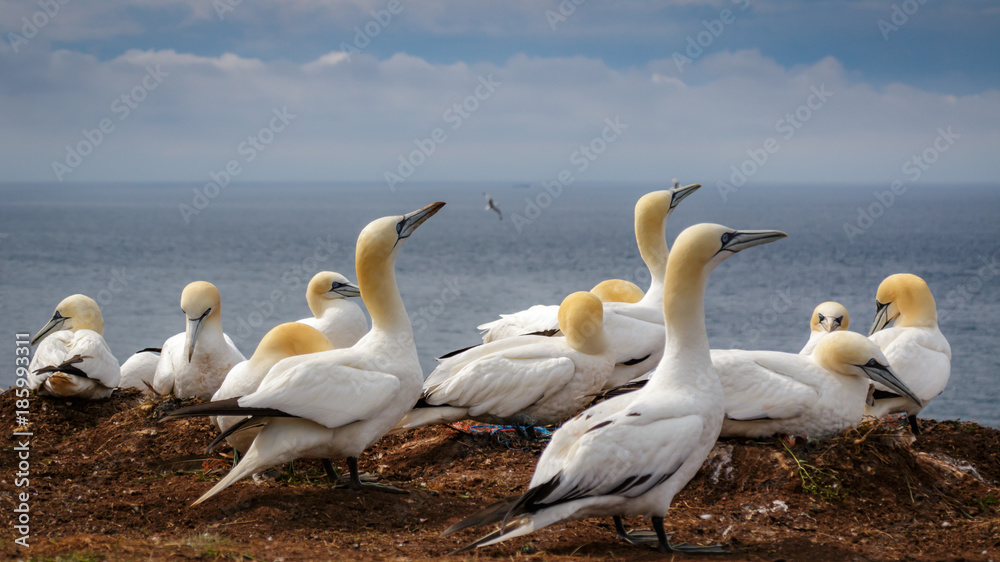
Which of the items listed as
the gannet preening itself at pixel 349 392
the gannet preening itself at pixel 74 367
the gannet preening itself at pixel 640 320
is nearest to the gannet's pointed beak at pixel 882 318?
the gannet preening itself at pixel 640 320

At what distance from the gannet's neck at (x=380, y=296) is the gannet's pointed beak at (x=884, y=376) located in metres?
2.95

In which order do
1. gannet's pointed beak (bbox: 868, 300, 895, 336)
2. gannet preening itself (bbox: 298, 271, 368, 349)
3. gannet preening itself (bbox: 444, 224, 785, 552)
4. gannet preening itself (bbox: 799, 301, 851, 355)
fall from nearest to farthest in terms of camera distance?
1. gannet preening itself (bbox: 444, 224, 785, 552)
2. gannet preening itself (bbox: 799, 301, 851, 355)
3. gannet's pointed beak (bbox: 868, 300, 895, 336)
4. gannet preening itself (bbox: 298, 271, 368, 349)

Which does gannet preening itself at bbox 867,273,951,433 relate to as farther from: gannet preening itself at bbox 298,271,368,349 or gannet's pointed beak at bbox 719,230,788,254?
gannet preening itself at bbox 298,271,368,349

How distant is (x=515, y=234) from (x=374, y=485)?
80671 millimetres

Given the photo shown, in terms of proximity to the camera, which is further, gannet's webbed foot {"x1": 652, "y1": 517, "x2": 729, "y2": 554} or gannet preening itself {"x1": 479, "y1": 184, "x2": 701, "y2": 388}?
gannet preening itself {"x1": 479, "y1": 184, "x2": 701, "y2": 388}

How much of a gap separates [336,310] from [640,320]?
3137mm

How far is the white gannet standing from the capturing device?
5.67 m

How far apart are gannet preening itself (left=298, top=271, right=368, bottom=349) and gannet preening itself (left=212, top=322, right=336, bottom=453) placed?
2354 millimetres

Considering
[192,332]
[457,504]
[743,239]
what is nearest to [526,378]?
[457,504]

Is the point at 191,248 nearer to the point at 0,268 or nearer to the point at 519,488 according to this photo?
the point at 0,268

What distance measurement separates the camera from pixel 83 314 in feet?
30.2

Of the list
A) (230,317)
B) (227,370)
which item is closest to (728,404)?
(227,370)

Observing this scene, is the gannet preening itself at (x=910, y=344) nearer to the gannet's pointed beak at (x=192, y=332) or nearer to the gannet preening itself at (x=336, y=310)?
the gannet preening itself at (x=336, y=310)

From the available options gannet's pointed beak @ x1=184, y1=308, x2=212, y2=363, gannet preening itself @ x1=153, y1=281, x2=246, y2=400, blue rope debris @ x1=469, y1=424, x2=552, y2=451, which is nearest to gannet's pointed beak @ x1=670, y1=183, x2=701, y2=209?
blue rope debris @ x1=469, y1=424, x2=552, y2=451
